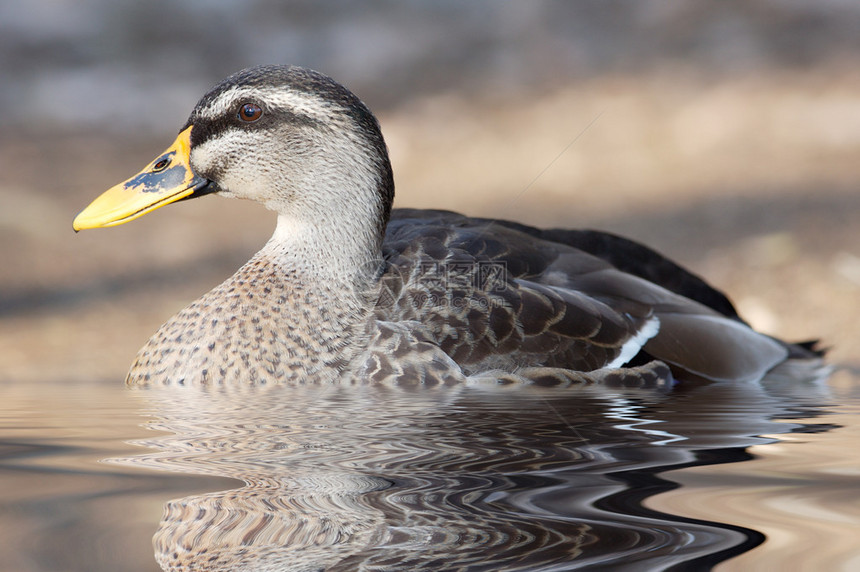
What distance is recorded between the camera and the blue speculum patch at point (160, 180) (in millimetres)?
2818

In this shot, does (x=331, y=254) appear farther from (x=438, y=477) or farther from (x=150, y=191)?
(x=438, y=477)

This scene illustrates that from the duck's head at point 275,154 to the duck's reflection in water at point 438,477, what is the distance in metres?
0.74

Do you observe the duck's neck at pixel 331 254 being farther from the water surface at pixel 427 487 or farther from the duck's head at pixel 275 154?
the water surface at pixel 427 487

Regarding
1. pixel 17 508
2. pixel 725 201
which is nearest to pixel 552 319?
pixel 17 508

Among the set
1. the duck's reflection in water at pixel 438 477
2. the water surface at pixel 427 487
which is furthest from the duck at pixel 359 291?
the water surface at pixel 427 487

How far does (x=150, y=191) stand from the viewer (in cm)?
281

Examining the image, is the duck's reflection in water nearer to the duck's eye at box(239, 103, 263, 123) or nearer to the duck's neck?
the duck's neck

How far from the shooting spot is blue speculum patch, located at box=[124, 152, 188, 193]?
282 centimetres

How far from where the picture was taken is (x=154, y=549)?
1.10m

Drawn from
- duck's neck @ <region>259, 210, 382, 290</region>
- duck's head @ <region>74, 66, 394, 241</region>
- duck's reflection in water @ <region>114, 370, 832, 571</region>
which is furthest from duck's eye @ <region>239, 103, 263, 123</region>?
duck's reflection in water @ <region>114, 370, 832, 571</region>

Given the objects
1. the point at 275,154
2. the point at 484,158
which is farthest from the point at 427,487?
the point at 484,158

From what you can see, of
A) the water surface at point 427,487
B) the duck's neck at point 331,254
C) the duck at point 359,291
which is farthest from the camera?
the duck's neck at point 331,254

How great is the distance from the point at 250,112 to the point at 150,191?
36 centimetres

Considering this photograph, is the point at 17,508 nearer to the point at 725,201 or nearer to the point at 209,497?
the point at 209,497
